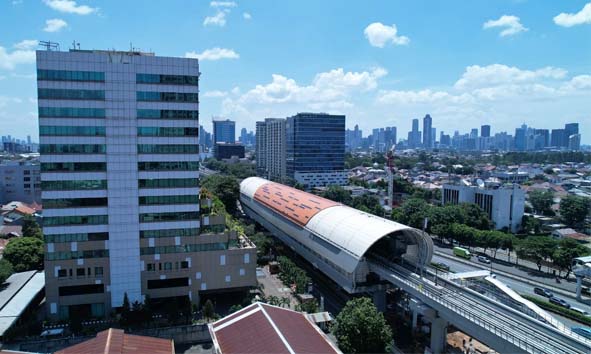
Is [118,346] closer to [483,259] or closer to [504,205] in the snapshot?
[483,259]

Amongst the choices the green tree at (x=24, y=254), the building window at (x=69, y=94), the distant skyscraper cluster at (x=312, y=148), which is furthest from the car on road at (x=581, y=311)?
the distant skyscraper cluster at (x=312, y=148)

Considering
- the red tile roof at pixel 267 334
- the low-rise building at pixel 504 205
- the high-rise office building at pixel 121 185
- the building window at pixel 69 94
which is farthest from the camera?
the low-rise building at pixel 504 205

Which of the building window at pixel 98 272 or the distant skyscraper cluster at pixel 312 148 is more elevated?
the distant skyscraper cluster at pixel 312 148

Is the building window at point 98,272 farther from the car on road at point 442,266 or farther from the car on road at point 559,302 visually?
the car on road at point 559,302

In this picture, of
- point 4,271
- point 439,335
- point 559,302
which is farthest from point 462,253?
point 4,271

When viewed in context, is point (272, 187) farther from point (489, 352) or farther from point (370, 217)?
point (489, 352)

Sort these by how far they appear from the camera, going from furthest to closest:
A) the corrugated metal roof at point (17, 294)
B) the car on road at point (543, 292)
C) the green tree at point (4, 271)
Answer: the car on road at point (543, 292) → the green tree at point (4, 271) → the corrugated metal roof at point (17, 294)

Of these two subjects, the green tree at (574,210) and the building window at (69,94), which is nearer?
the building window at (69,94)

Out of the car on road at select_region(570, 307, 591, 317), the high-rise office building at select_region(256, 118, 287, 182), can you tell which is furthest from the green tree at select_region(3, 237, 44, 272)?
the high-rise office building at select_region(256, 118, 287, 182)

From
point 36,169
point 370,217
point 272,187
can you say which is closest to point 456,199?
point 272,187
